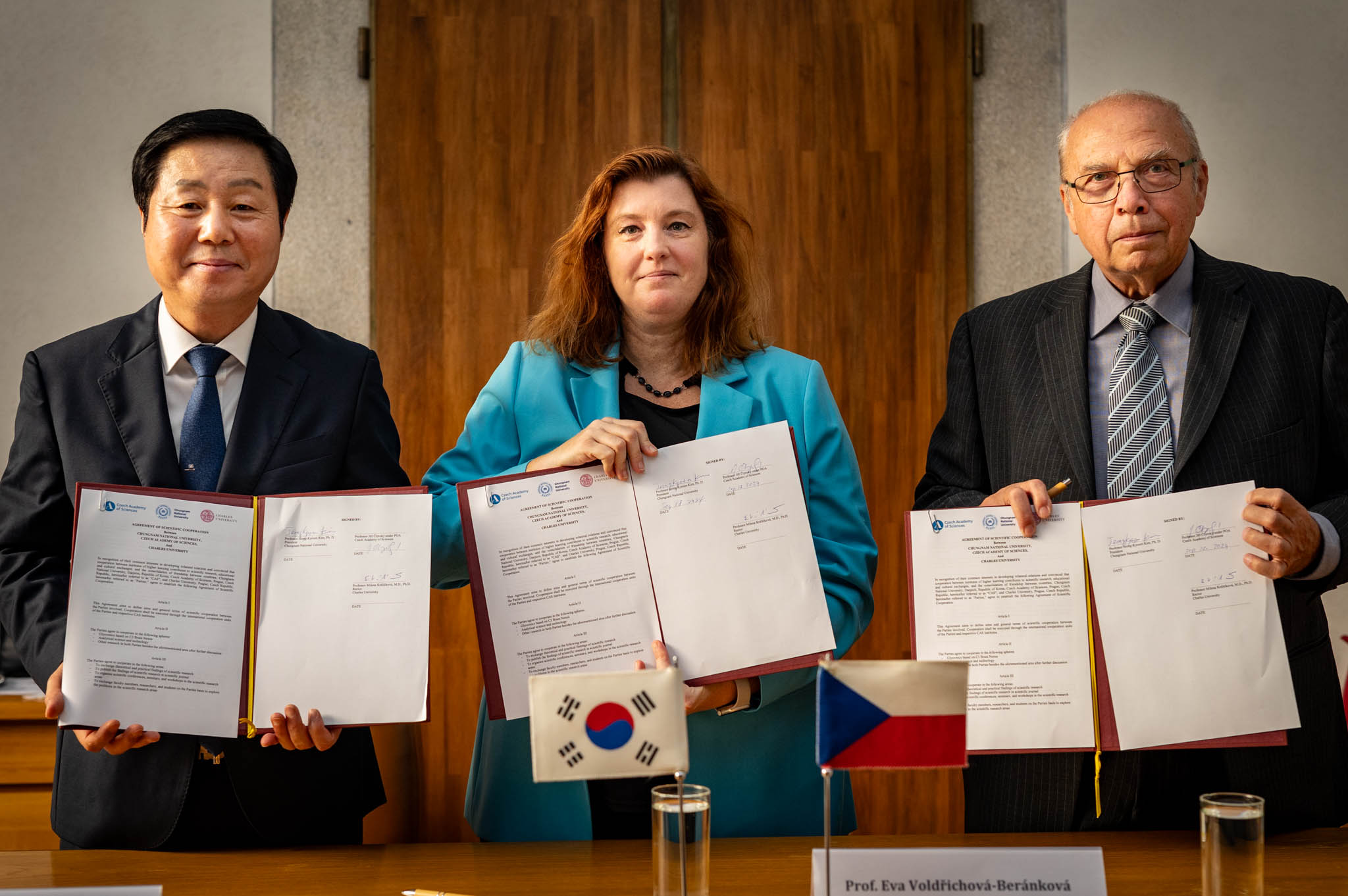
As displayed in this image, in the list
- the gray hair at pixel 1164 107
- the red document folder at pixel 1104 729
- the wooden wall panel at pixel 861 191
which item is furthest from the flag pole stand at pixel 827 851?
the wooden wall panel at pixel 861 191

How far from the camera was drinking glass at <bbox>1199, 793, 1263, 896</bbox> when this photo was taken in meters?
1.36

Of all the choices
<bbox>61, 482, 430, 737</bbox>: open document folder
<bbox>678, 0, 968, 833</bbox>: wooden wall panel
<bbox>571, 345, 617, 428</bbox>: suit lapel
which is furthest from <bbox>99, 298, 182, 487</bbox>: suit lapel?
<bbox>678, 0, 968, 833</bbox>: wooden wall panel

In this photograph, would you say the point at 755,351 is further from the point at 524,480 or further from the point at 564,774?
the point at 564,774

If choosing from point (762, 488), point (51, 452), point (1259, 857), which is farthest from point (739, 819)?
point (51, 452)

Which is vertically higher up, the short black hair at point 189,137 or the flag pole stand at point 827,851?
A: the short black hair at point 189,137

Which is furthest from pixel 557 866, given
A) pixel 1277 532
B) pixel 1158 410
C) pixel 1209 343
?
pixel 1209 343

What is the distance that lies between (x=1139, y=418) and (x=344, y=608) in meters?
1.43

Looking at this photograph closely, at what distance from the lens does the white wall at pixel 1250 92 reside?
368 centimetres

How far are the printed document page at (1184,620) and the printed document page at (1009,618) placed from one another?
5 cm

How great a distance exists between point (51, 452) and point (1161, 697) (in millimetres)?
1867

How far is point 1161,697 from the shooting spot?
1677mm

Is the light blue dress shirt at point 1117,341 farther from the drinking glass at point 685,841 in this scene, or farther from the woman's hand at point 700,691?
the drinking glass at point 685,841

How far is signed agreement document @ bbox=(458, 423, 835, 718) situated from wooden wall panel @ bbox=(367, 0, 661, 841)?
186 cm

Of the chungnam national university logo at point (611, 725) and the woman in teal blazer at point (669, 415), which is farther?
the woman in teal blazer at point (669, 415)
